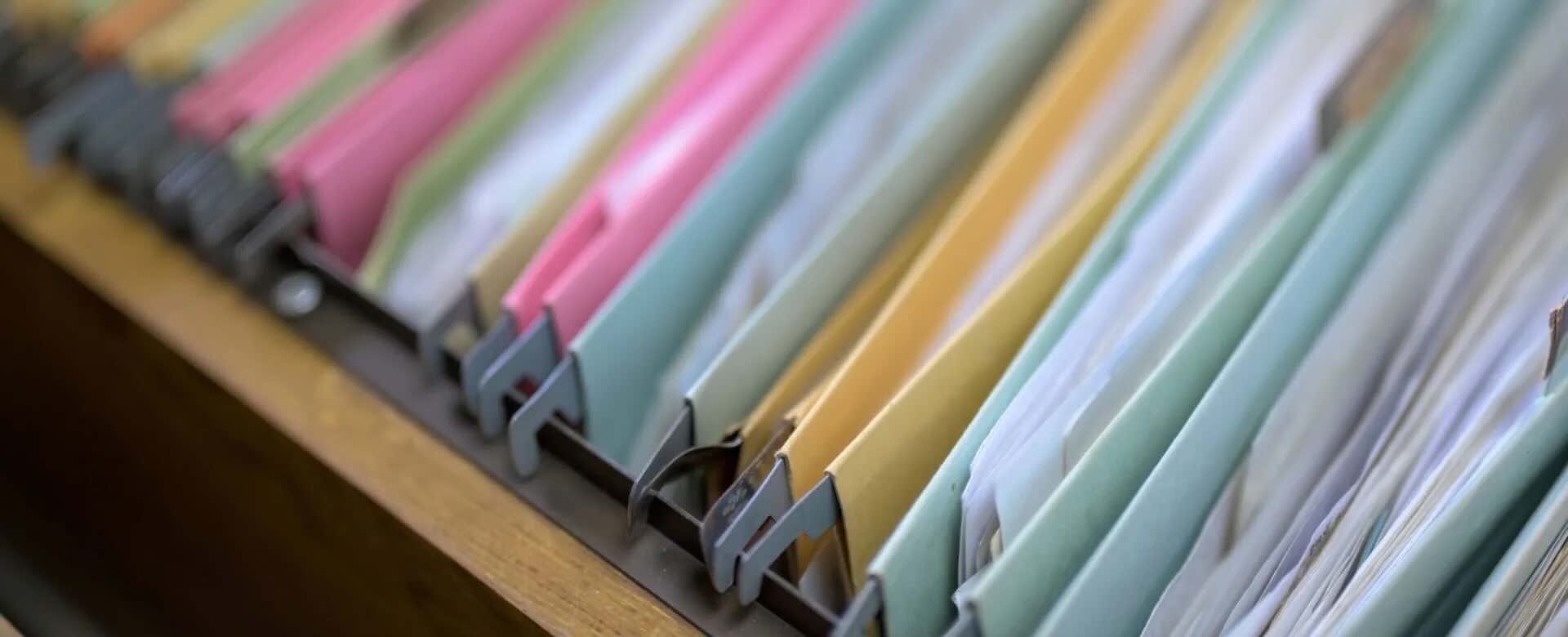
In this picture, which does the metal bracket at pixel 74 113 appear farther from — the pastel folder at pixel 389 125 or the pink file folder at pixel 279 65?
the pastel folder at pixel 389 125

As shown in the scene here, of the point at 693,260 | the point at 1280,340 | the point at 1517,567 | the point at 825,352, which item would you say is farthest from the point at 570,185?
the point at 1517,567

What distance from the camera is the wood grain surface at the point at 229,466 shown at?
0.72 m

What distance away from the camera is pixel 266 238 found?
2.77ft

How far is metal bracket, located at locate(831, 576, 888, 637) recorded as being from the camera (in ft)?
2.00

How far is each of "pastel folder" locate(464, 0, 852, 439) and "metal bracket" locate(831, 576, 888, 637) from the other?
0.69 ft

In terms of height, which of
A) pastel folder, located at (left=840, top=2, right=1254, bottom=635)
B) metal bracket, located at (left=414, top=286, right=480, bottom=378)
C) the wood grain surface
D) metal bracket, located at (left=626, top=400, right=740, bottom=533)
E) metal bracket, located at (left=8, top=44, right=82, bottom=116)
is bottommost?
the wood grain surface

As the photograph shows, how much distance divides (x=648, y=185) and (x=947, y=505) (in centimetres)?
28

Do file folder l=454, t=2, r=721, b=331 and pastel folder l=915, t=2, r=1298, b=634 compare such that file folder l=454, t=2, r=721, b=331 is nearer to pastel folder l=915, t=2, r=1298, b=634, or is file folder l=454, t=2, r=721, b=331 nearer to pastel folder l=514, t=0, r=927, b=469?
pastel folder l=514, t=0, r=927, b=469

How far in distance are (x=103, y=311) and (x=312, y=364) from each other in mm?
157

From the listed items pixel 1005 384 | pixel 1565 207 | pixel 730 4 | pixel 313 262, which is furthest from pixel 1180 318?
pixel 313 262

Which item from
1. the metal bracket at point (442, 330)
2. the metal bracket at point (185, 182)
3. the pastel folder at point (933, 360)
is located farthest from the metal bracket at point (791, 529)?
the metal bracket at point (185, 182)

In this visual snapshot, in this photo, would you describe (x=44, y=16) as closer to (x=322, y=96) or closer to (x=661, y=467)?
(x=322, y=96)

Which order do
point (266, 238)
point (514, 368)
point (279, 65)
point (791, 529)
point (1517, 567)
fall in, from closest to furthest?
point (1517, 567) → point (791, 529) → point (514, 368) → point (266, 238) → point (279, 65)

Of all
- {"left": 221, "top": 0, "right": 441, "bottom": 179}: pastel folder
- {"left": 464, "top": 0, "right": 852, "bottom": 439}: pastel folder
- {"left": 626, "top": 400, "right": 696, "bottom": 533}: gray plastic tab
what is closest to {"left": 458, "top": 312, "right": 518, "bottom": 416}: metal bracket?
{"left": 464, "top": 0, "right": 852, "bottom": 439}: pastel folder
